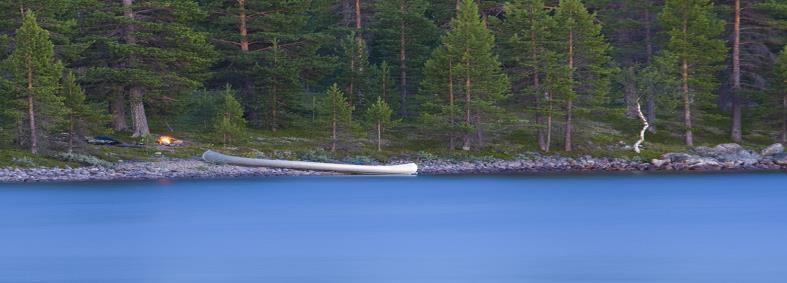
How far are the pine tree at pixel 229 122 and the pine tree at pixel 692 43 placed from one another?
99.3 ft

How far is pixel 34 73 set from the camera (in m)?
67.2

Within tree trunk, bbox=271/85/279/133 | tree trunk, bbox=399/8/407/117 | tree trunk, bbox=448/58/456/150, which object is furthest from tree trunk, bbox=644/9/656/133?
tree trunk, bbox=271/85/279/133

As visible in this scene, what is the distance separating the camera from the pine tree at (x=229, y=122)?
74938 millimetres

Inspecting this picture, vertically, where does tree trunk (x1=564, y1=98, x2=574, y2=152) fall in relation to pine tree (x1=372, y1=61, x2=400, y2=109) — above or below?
below

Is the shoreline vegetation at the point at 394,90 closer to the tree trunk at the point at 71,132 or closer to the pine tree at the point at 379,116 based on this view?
the tree trunk at the point at 71,132

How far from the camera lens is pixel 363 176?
7438cm

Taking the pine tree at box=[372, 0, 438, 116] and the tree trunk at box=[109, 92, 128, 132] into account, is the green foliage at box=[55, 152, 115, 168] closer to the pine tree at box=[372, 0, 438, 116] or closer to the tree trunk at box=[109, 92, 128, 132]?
the tree trunk at box=[109, 92, 128, 132]

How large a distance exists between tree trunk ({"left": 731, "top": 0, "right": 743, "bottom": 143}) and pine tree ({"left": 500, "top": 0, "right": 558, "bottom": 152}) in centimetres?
1341

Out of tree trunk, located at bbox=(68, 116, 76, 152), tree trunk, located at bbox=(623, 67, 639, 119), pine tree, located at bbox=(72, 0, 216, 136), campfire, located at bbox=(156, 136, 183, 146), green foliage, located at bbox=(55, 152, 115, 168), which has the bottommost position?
green foliage, located at bbox=(55, 152, 115, 168)

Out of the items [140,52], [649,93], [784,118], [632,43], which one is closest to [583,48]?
[649,93]

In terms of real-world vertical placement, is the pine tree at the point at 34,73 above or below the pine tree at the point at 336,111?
above

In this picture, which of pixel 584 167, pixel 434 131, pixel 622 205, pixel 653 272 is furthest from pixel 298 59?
pixel 653 272

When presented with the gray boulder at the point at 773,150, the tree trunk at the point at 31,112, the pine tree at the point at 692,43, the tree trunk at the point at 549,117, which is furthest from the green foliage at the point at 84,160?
the gray boulder at the point at 773,150

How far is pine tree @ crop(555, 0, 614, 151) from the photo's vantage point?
81.3 metres
